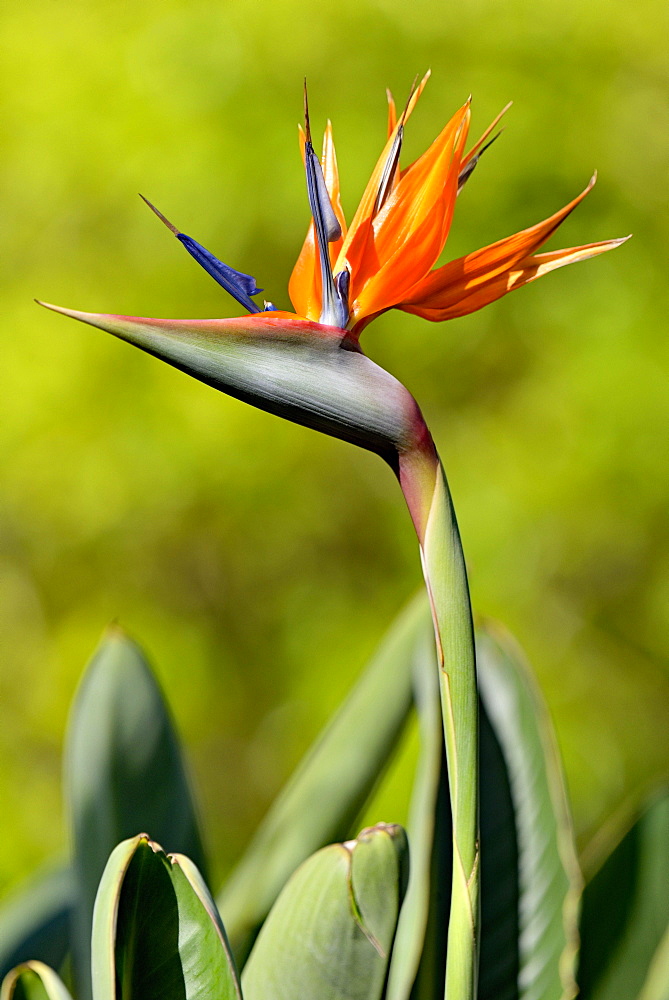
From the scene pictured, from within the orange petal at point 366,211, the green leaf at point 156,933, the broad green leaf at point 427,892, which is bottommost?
the broad green leaf at point 427,892

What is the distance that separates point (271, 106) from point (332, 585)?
0.80 metres

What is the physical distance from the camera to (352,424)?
31 cm

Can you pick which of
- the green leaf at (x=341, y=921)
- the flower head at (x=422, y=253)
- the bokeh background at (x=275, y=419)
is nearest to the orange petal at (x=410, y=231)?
the flower head at (x=422, y=253)

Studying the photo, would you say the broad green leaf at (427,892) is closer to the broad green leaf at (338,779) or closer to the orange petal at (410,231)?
the broad green leaf at (338,779)

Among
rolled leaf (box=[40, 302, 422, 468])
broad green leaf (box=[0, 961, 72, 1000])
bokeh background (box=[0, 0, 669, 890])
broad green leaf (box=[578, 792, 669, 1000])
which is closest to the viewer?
rolled leaf (box=[40, 302, 422, 468])

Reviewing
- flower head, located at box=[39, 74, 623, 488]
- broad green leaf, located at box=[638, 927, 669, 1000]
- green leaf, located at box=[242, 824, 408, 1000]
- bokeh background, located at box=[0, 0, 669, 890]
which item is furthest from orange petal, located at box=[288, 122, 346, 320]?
bokeh background, located at box=[0, 0, 669, 890]

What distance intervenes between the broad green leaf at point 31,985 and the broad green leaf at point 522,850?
8.8 inches

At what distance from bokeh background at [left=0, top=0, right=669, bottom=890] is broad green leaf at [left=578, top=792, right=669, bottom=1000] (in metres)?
0.94

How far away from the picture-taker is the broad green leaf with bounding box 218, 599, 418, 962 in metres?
0.54

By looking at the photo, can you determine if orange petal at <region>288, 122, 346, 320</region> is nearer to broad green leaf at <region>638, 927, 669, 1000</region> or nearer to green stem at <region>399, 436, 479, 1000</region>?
green stem at <region>399, 436, 479, 1000</region>

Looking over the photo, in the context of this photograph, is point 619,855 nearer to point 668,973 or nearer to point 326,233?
point 668,973

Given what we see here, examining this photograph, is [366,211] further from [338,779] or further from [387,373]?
[338,779]

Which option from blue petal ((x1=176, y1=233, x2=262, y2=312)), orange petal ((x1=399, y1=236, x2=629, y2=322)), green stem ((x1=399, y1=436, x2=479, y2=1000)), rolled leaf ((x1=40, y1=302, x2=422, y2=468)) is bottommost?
green stem ((x1=399, y1=436, x2=479, y2=1000))

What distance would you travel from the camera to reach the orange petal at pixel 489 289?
33 centimetres
